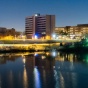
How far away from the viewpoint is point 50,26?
52.5m

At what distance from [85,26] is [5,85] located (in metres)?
53.4

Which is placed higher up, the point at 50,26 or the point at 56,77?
the point at 50,26

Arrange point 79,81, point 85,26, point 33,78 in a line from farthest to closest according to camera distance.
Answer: point 85,26, point 33,78, point 79,81

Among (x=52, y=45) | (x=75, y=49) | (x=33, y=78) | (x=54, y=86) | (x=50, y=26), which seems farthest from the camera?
(x=50, y=26)

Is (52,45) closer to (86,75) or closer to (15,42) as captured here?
(15,42)

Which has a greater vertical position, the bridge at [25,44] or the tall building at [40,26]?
the tall building at [40,26]

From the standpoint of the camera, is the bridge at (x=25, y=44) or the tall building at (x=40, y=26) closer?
the bridge at (x=25, y=44)

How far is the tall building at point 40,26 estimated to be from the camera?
52531 millimetres

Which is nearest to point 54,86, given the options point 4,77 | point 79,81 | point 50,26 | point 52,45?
point 79,81

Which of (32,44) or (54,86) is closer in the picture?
(54,86)

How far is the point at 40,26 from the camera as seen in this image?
178ft

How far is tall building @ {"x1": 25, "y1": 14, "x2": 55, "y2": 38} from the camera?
52.5 metres

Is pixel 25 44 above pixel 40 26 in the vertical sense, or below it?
below

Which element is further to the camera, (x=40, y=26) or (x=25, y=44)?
(x=40, y=26)
